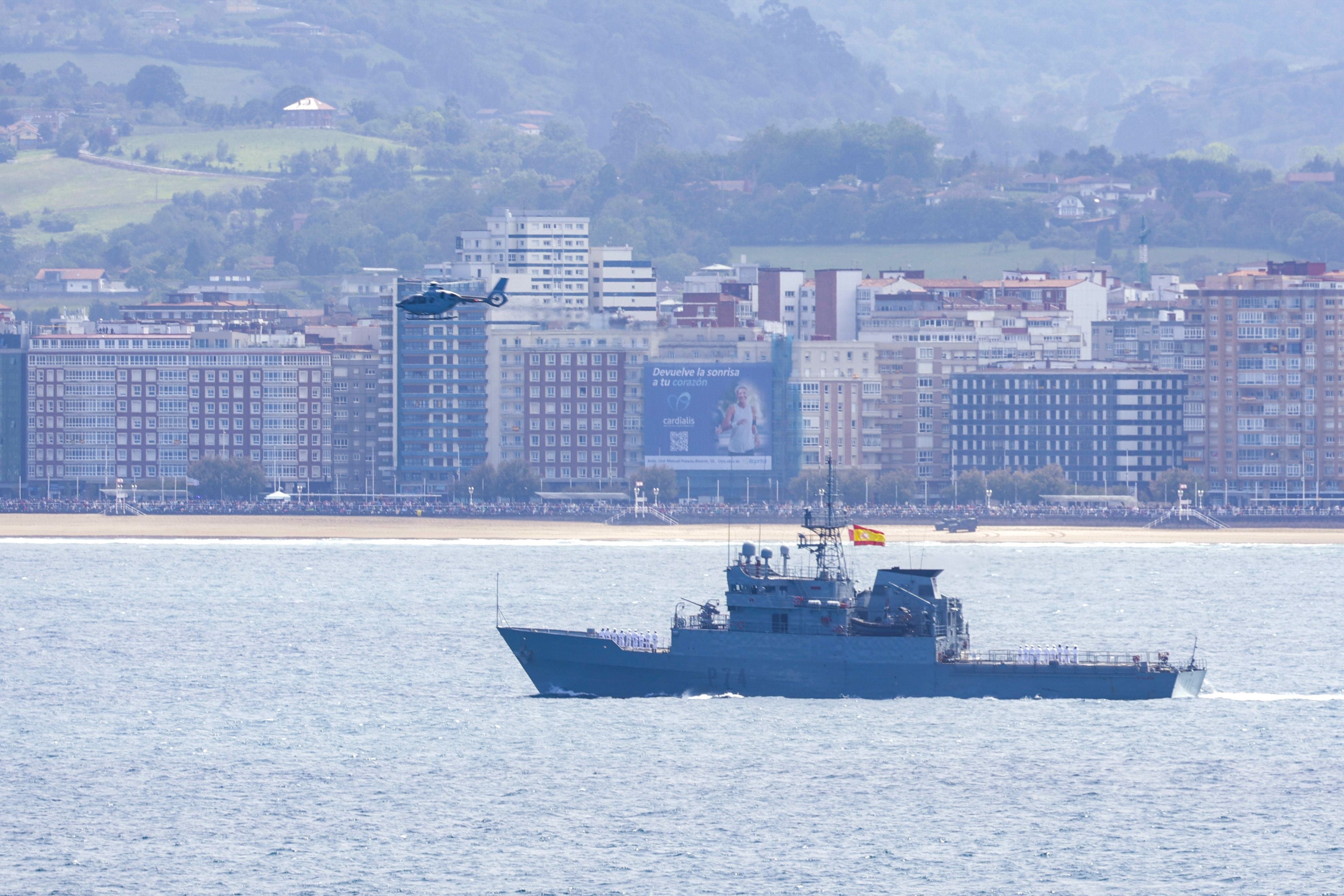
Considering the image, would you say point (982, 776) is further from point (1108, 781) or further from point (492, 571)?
point (492, 571)

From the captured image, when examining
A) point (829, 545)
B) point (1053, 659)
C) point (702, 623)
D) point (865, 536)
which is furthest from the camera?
point (1053, 659)

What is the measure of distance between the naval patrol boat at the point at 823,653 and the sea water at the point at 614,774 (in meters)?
0.84

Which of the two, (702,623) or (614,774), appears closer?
(614,774)

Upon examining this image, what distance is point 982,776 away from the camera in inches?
3401

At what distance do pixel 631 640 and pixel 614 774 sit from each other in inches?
462

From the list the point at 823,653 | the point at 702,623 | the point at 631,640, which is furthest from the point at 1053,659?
the point at 631,640

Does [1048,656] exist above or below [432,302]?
below

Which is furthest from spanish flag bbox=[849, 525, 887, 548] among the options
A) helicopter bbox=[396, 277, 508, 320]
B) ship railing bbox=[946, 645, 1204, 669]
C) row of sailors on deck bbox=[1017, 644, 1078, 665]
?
helicopter bbox=[396, 277, 508, 320]

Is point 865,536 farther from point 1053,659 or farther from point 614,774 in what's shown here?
point 614,774

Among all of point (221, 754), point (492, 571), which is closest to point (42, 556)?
point (492, 571)

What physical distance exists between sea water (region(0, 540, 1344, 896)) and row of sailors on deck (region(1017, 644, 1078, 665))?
1767mm

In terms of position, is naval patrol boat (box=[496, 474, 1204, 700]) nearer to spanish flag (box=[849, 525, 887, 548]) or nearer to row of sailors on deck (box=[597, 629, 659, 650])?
row of sailors on deck (box=[597, 629, 659, 650])

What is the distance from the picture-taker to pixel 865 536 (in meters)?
96.8

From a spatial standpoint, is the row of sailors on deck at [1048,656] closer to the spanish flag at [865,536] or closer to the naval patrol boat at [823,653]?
the naval patrol boat at [823,653]
